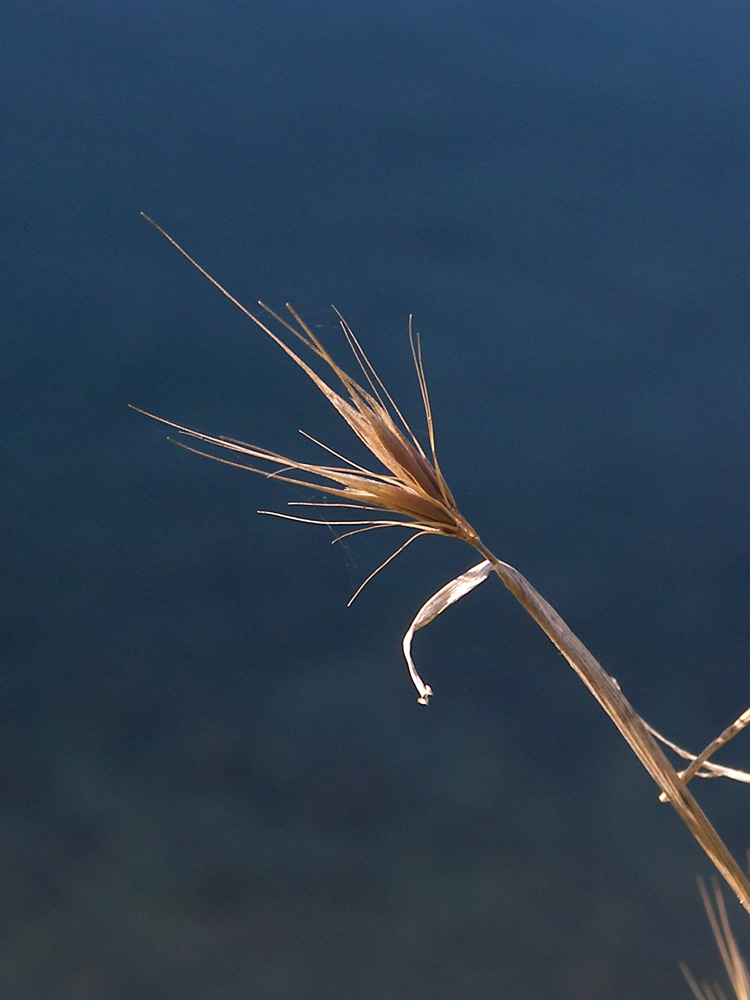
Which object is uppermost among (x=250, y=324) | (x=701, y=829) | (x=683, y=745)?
(x=701, y=829)

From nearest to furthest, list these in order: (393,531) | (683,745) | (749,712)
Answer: (749,712), (683,745), (393,531)

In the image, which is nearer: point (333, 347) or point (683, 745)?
point (683, 745)

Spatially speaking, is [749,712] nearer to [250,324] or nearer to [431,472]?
[431,472]

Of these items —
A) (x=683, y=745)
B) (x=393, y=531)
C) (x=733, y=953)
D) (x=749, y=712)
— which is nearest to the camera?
(x=733, y=953)

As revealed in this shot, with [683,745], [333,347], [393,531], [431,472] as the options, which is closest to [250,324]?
[333,347]

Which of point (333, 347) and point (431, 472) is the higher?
point (431, 472)

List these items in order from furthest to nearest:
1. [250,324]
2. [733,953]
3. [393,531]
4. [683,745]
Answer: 1. [250,324]
2. [393,531]
3. [683,745]
4. [733,953]

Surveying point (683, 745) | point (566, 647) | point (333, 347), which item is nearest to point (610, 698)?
point (566, 647)

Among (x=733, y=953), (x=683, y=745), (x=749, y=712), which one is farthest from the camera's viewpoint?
(x=683, y=745)

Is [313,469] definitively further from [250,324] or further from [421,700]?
[250,324]
